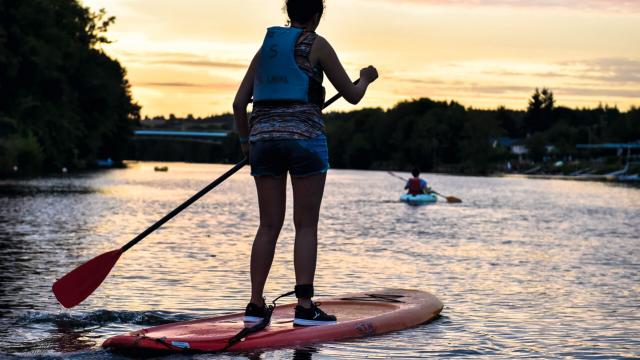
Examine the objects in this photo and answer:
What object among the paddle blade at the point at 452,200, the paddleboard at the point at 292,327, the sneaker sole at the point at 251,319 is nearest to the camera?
the paddleboard at the point at 292,327

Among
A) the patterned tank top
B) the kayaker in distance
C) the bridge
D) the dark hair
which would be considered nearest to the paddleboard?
the patterned tank top

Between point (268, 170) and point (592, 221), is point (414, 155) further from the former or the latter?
point (268, 170)

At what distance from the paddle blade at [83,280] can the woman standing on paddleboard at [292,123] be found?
1.47 metres

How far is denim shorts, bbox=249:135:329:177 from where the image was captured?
7.61 metres

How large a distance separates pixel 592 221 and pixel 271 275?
20777mm

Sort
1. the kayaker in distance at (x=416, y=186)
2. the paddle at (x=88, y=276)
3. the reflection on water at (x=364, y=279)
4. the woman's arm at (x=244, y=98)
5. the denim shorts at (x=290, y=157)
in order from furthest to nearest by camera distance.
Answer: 1. the kayaker in distance at (x=416, y=186)
2. the paddle at (x=88, y=276)
3. the reflection on water at (x=364, y=279)
4. the woman's arm at (x=244, y=98)
5. the denim shorts at (x=290, y=157)

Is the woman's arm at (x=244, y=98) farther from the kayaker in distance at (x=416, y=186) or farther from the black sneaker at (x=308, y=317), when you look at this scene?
the kayaker in distance at (x=416, y=186)

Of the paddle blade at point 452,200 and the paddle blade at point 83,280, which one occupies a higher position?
the paddle blade at point 83,280

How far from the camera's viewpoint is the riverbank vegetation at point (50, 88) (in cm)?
6962

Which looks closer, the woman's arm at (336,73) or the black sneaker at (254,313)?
the woman's arm at (336,73)

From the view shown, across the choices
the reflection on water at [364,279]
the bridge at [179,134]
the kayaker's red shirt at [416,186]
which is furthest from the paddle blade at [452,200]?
the bridge at [179,134]

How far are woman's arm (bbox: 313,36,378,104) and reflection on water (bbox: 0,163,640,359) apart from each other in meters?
1.87

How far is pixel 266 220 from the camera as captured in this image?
784cm

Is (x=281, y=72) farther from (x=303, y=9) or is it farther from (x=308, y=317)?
(x=308, y=317)
